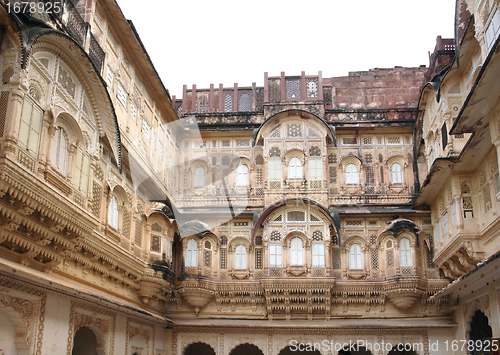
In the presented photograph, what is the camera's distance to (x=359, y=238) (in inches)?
722

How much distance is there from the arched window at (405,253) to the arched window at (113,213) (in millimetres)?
8878

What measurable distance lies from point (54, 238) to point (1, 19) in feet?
13.1

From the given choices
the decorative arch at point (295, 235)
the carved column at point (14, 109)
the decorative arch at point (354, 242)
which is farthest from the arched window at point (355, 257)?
the carved column at point (14, 109)

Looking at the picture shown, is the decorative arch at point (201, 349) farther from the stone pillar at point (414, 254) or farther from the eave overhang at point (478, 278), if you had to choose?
the eave overhang at point (478, 278)

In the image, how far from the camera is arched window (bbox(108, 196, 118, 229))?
1357cm

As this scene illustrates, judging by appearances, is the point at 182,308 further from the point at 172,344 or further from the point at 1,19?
the point at 1,19

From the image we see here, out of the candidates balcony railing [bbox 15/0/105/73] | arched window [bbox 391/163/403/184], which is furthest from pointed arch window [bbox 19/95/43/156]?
arched window [bbox 391/163/403/184]

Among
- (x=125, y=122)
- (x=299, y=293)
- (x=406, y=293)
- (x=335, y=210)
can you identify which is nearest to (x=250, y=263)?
(x=299, y=293)

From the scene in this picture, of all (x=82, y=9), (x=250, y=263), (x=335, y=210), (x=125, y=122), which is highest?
(x=82, y=9)

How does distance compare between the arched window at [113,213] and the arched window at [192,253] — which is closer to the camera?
the arched window at [113,213]

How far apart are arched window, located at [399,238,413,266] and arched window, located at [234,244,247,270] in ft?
16.3

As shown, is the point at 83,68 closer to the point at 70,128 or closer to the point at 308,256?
the point at 70,128

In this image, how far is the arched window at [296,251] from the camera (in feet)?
58.3

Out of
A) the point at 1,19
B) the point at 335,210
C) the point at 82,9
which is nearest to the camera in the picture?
the point at 1,19
